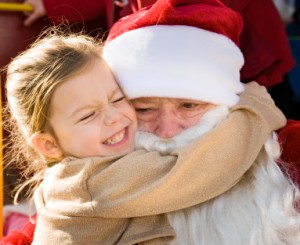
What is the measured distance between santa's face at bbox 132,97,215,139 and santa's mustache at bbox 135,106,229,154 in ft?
0.06

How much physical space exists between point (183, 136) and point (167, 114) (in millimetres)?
76

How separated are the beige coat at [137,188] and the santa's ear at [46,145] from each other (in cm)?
7

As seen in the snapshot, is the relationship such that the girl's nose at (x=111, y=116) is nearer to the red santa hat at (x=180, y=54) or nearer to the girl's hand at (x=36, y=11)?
the red santa hat at (x=180, y=54)

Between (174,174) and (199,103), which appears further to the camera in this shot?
(199,103)

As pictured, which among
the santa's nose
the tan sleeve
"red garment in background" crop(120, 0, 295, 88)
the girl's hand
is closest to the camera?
the tan sleeve

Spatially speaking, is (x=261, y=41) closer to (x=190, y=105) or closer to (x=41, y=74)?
(x=190, y=105)

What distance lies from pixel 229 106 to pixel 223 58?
12 cm

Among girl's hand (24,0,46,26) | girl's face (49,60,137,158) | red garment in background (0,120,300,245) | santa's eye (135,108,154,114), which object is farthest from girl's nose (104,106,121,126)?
girl's hand (24,0,46,26)

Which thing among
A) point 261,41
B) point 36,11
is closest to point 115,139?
point 261,41

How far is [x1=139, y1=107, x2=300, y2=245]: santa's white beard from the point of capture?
131cm

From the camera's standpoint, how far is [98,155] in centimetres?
137

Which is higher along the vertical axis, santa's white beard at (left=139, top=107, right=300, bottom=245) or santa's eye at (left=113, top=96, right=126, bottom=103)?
santa's eye at (left=113, top=96, right=126, bottom=103)

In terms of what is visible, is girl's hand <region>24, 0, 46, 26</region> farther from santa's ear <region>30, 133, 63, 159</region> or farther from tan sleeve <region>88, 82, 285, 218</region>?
tan sleeve <region>88, 82, 285, 218</region>

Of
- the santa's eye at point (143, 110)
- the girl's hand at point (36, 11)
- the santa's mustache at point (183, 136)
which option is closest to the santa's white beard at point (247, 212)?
the santa's mustache at point (183, 136)
